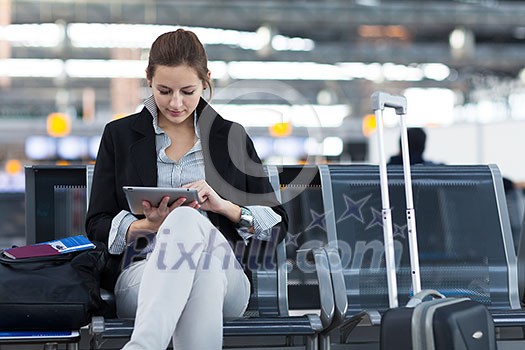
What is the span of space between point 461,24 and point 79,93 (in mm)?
15136

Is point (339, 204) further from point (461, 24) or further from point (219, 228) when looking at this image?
point (461, 24)

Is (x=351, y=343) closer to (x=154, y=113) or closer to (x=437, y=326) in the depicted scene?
(x=437, y=326)

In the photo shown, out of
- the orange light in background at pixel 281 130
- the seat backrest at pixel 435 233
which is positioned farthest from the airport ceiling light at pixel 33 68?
the seat backrest at pixel 435 233

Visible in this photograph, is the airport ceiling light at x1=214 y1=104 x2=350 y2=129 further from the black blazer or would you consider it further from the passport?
the passport

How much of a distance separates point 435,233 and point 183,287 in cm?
125

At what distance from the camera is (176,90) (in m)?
2.78

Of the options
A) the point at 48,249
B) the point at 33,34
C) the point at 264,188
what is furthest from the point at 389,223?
the point at 33,34

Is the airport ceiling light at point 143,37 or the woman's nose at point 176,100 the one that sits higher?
the airport ceiling light at point 143,37

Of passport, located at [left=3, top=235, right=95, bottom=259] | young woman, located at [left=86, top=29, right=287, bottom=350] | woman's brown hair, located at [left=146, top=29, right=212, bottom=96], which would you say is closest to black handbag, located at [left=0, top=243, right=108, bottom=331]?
passport, located at [left=3, top=235, right=95, bottom=259]

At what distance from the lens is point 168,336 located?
2.34 metres

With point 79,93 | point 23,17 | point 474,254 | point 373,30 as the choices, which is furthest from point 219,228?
point 79,93

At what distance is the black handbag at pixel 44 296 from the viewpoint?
259 cm

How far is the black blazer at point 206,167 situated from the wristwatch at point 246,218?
60mm

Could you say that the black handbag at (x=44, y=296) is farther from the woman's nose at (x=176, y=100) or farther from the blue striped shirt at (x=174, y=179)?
the woman's nose at (x=176, y=100)
